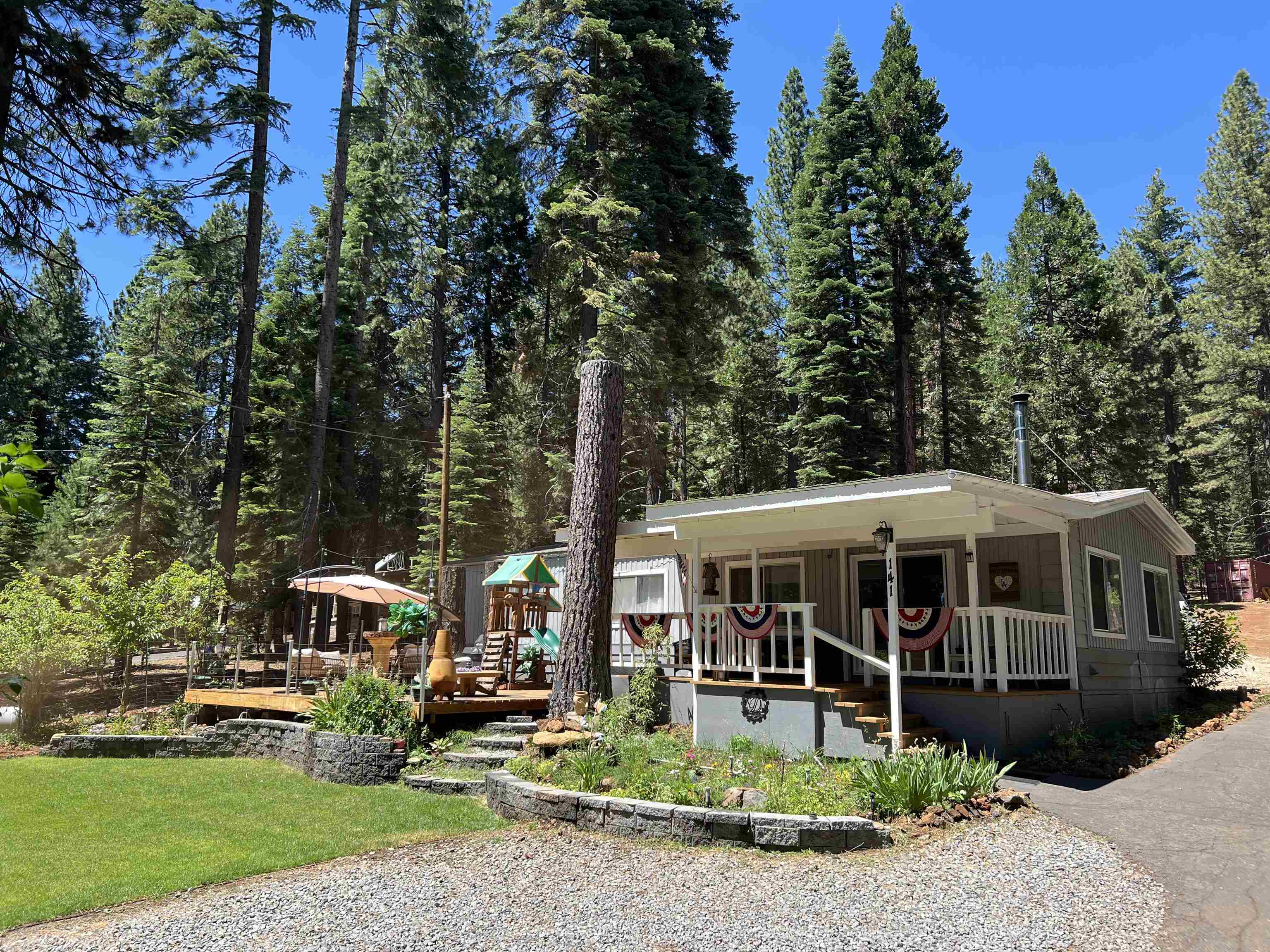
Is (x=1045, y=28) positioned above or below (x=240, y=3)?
below

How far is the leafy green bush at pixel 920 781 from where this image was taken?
6.84 metres

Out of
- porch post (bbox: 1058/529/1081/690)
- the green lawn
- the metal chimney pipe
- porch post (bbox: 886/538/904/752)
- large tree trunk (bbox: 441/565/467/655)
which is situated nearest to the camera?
the green lawn

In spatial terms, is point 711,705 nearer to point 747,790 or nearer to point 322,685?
point 747,790

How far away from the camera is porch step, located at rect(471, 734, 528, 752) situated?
948 cm

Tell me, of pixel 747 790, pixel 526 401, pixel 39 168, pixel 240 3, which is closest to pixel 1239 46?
pixel 526 401

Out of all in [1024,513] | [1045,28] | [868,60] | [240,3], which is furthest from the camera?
[868,60]

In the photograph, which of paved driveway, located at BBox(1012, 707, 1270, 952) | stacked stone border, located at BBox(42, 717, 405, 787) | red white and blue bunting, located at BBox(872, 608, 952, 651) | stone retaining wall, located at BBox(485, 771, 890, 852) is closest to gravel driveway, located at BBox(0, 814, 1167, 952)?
stone retaining wall, located at BBox(485, 771, 890, 852)

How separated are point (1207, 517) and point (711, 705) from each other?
30828 mm

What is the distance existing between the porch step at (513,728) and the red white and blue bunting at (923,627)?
432cm

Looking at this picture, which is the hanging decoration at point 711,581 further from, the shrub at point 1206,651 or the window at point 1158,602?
the shrub at point 1206,651

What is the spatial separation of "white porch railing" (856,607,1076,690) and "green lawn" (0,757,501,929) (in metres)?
5.30

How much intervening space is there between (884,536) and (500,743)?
4896 millimetres

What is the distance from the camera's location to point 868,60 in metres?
27.3

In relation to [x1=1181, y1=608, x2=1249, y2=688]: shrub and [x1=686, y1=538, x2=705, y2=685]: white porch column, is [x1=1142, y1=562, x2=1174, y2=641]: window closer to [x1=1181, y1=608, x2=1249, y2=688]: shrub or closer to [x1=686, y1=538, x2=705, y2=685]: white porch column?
[x1=1181, y1=608, x2=1249, y2=688]: shrub
